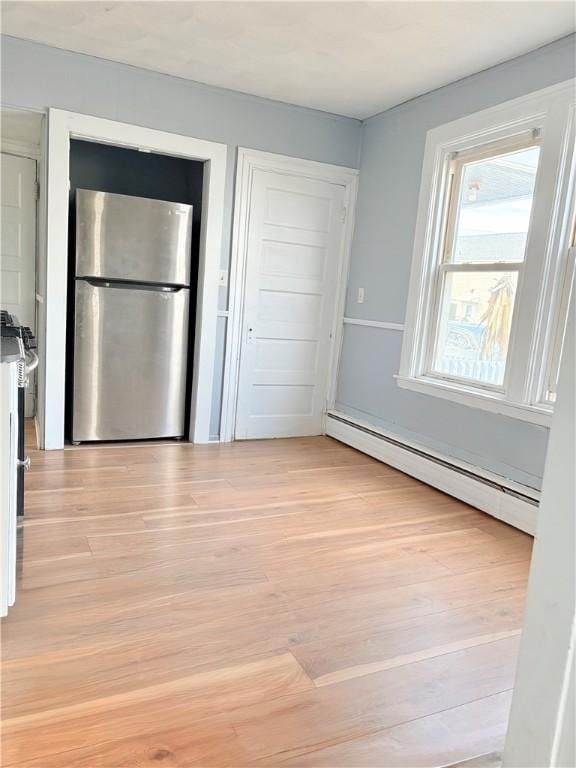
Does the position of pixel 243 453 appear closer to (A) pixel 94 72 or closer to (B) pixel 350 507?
(B) pixel 350 507

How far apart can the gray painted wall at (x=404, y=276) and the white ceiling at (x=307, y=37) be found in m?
0.12

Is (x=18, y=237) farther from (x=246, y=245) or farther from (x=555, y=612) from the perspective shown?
(x=555, y=612)

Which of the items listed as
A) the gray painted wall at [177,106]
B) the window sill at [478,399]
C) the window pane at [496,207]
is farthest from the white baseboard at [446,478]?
the window pane at [496,207]

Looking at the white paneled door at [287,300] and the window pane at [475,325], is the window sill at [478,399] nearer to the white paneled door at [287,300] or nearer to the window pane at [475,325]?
the window pane at [475,325]

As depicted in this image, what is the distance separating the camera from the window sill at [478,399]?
279 centimetres

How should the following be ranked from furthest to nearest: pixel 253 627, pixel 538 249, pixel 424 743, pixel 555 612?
pixel 538 249, pixel 253 627, pixel 424 743, pixel 555 612

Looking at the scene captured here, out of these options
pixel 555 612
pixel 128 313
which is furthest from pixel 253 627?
pixel 128 313

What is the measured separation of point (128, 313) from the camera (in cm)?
376

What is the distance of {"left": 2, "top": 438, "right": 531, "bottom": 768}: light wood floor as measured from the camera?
4.54ft

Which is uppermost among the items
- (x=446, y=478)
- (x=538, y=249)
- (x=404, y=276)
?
(x=538, y=249)

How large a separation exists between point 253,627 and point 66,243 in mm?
2696

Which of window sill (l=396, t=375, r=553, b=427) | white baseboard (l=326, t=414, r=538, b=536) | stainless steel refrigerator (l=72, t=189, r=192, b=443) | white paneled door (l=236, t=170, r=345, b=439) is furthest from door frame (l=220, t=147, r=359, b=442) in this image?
window sill (l=396, t=375, r=553, b=427)

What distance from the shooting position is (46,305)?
138 inches

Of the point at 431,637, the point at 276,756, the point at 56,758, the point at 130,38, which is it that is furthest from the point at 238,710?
the point at 130,38
